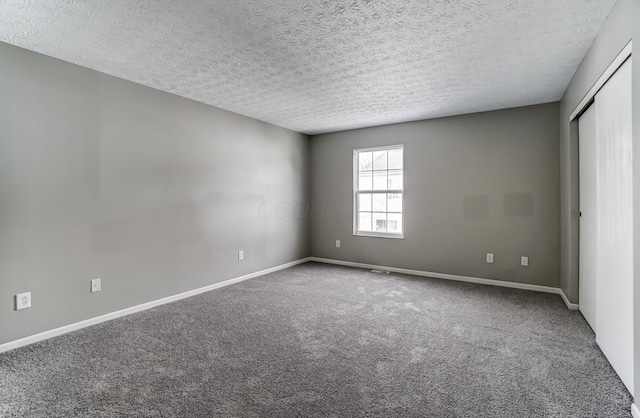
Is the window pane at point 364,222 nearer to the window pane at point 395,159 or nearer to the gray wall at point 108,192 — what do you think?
the window pane at point 395,159

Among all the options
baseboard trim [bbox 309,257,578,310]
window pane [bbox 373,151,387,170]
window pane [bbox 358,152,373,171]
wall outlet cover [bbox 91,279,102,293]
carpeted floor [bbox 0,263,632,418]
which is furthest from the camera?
window pane [bbox 358,152,373,171]

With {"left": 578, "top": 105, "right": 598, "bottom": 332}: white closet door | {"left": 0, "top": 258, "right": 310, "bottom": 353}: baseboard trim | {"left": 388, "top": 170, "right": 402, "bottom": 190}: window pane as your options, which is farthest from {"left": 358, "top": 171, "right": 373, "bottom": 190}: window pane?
{"left": 578, "top": 105, "right": 598, "bottom": 332}: white closet door

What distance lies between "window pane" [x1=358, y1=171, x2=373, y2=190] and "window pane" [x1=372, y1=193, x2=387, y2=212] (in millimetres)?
206

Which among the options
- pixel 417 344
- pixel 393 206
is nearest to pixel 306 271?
pixel 393 206

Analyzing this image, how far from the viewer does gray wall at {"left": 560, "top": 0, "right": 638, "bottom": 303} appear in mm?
2123

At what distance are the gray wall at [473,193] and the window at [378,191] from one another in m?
0.14

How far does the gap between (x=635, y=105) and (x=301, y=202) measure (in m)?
4.66

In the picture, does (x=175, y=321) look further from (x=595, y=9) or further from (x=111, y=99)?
(x=595, y=9)

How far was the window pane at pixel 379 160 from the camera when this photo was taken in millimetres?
5297

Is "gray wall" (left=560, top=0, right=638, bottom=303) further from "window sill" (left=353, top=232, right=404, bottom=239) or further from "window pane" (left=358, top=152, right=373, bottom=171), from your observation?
"window pane" (left=358, top=152, right=373, bottom=171)

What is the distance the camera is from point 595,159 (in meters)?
2.63

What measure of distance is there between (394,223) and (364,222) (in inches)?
22.1

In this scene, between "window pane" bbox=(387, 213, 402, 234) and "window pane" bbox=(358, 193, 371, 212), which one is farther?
"window pane" bbox=(358, 193, 371, 212)

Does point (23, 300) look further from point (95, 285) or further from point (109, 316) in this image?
point (109, 316)
